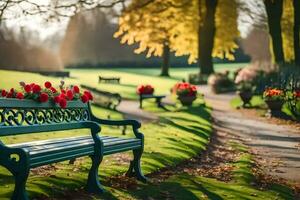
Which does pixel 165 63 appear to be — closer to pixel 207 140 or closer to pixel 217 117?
pixel 217 117

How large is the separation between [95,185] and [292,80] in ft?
63.1

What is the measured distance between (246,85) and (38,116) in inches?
940

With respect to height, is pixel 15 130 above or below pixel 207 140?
above

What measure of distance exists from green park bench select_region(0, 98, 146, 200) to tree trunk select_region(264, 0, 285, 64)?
25915 mm

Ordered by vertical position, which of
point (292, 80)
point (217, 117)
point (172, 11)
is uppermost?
point (172, 11)

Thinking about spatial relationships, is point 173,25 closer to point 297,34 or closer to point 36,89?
point 297,34

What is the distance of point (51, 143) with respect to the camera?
7738mm

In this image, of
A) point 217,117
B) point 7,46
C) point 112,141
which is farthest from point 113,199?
point 7,46

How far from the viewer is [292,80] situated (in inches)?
1005

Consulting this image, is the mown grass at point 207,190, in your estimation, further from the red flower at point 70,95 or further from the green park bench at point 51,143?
the red flower at point 70,95

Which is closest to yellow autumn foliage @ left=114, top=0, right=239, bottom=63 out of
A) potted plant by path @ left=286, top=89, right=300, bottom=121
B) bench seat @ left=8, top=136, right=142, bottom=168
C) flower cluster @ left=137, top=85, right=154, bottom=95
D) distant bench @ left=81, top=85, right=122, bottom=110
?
flower cluster @ left=137, top=85, right=154, bottom=95

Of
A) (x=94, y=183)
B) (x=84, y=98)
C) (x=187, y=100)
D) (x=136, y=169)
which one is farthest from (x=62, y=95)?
(x=187, y=100)

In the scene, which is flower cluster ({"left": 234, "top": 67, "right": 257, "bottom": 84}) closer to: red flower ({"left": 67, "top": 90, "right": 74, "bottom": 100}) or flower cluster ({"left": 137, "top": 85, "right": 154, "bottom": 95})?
flower cluster ({"left": 137, "top": 85, "right": 154, "bottom": 95})

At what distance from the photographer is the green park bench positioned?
21.1 ft
